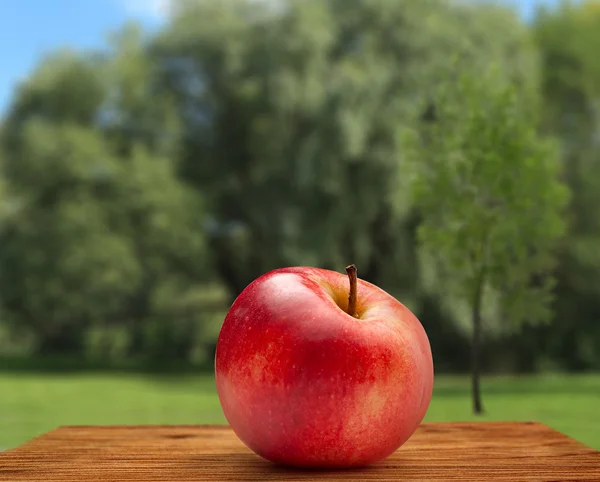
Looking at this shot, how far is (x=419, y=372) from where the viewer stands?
8.31 ft

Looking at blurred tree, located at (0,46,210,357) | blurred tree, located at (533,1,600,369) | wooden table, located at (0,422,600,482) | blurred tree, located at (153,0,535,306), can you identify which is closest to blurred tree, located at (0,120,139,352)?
blurred tree, located at (0,46,210,357)

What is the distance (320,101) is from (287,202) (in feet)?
7.80

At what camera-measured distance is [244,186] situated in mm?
19969

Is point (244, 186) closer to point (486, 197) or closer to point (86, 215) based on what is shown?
point (86, 215)

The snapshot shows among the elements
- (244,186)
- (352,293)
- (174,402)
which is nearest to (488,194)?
(352,293)

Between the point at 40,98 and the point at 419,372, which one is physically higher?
the point at 40,98

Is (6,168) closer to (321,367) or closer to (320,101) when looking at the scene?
(320,101)

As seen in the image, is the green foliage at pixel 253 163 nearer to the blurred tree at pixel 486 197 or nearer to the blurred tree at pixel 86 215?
the blurred tree at pixel 86 215

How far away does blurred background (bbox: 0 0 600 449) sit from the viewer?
16188mm

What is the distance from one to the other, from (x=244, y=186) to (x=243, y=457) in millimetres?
17602

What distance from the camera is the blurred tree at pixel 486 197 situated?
22.8ft

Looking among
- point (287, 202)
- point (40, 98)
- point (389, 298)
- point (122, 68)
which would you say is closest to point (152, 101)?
point (122, 68)

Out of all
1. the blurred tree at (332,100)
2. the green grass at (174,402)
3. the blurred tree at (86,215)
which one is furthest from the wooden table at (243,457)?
the blurred tree at (86,215)

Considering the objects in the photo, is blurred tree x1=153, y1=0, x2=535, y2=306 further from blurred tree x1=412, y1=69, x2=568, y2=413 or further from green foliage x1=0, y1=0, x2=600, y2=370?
blurred tree x1=412, y1=69, x2=568, y2=413
